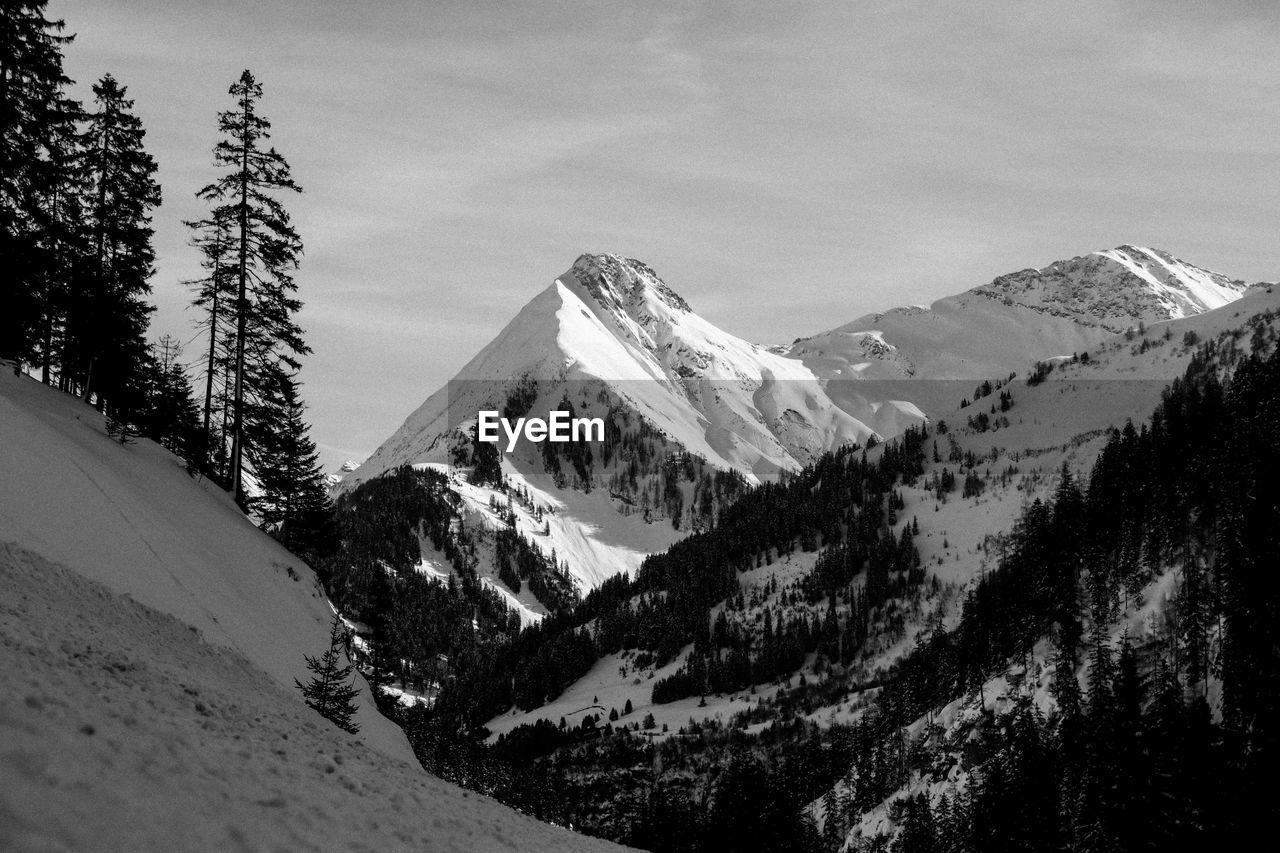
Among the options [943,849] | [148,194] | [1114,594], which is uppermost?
[148,194]

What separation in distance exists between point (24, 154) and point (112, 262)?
343 inches

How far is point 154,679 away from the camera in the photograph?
16.1 metres

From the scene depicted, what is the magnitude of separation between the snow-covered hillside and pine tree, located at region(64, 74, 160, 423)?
13.3 feet

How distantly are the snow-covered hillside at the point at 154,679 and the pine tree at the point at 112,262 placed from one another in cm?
405

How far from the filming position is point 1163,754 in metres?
64.2

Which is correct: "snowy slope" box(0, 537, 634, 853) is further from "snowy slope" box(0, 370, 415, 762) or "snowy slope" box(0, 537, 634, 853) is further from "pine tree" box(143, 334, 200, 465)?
"pine tree" box(143, 334, 200, 465)

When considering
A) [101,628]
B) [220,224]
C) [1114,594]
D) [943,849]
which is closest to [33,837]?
[101,628]

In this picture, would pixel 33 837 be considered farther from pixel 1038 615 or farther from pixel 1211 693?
pixel 1038 615

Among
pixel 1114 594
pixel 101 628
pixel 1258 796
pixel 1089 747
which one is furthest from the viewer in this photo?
pixel 1114 594

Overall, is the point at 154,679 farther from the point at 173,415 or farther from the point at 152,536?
the point at 173,415

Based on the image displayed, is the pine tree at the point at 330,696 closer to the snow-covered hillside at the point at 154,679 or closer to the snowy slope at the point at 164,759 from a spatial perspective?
the snow-covered hillside at the point at 154,679

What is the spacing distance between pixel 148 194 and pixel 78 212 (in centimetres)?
320

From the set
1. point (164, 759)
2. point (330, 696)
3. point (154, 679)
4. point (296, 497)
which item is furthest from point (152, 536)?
point (296, 497)

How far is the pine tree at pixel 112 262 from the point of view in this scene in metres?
40.8
